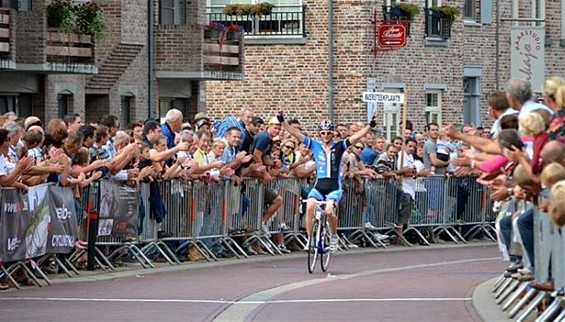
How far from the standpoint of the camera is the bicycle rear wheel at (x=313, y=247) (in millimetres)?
25781

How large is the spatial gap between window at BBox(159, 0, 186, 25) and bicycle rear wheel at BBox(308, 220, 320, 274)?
1952 cm

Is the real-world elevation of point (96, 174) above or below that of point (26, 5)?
below

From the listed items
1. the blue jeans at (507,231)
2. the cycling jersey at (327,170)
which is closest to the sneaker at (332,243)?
the cycling jersey at (327,170)

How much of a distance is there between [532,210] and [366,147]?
1646 cm

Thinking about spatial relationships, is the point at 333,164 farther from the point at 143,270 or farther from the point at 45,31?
the point at 45,31

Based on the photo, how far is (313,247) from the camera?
26047mm

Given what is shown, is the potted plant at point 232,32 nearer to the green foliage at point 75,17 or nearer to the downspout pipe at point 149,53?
the downspout pipe at point 149,53

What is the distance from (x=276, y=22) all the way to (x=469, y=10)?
7.84 meters

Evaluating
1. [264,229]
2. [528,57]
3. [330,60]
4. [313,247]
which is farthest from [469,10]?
[313,247]

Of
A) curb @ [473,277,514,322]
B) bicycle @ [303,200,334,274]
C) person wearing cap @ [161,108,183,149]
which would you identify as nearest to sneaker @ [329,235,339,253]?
bicycle @ [303,200,334,274]

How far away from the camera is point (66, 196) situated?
2428 centimetres

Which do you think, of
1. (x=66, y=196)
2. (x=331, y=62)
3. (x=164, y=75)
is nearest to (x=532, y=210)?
(x=66, y=196)

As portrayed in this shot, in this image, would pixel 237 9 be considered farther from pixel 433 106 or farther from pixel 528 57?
pixel 528 57

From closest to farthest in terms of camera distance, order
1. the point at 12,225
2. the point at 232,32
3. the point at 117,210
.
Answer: the point at 12,225 → the point at 117,210 → the point at 232,32
